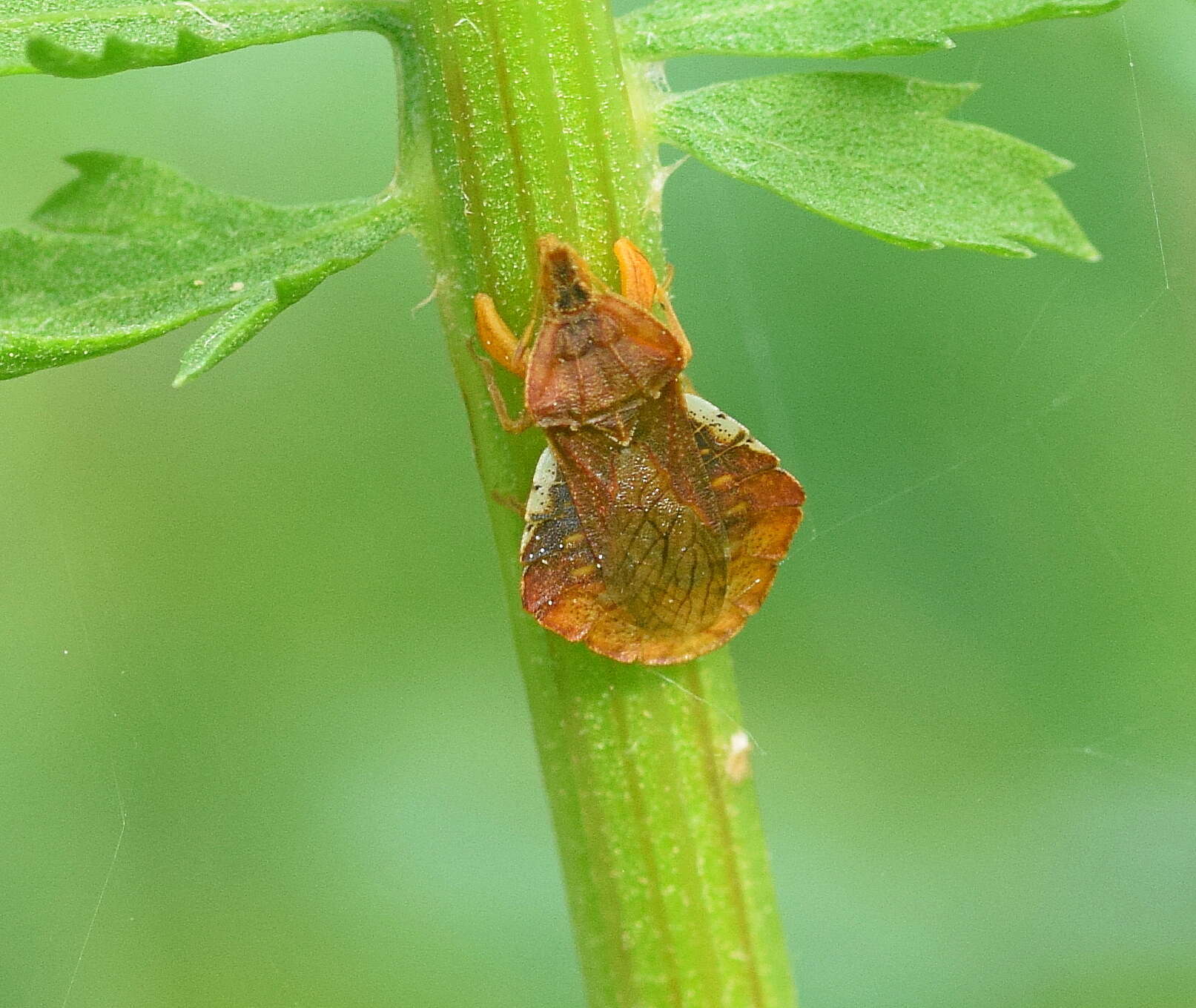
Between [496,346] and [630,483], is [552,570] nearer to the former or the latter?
[496,346]

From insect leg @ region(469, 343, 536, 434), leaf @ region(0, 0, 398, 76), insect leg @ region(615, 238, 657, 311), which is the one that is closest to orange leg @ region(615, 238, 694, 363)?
insect leg @ region(615, 238, 657, 311)

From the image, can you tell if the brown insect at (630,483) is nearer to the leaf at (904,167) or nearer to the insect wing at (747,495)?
the insect wing at (747,495)

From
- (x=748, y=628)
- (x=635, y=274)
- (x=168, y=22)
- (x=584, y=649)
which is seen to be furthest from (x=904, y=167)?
(x=748, y=628)

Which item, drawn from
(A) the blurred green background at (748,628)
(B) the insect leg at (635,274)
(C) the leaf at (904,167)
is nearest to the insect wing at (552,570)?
(B) the insect leg at (635,274)

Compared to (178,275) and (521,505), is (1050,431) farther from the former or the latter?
(178,275)

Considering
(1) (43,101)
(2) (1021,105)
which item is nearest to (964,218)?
(2) (1021,105)
